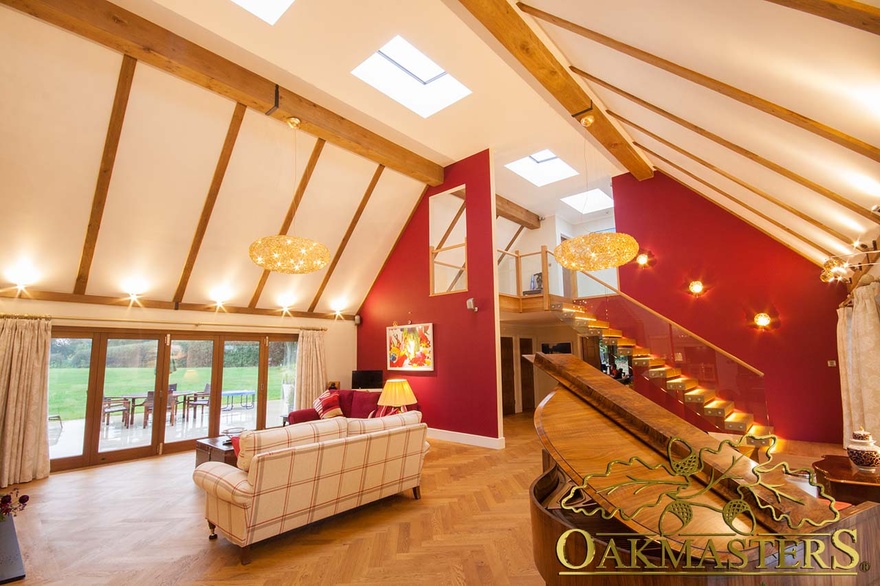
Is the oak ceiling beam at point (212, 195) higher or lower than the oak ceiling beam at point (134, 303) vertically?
higher

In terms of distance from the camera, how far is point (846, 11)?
1.71 metres

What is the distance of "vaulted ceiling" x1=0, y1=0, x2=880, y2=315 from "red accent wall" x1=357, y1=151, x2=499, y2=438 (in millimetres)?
629

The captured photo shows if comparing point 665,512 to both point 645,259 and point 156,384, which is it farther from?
point 156,384

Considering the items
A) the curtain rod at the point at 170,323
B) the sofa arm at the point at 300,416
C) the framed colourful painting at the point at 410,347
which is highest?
the curtain rod at the point at 170,323

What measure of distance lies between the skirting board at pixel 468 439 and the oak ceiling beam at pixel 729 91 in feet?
17.4

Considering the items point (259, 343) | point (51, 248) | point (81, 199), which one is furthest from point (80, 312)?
point (259, 343)

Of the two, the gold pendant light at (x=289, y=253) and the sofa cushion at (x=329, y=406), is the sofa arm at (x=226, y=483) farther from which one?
the sofa cushion at (x=329, y=406)

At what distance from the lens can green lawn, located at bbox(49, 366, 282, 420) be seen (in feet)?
19.4

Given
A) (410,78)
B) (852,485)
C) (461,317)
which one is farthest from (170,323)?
(852,485)

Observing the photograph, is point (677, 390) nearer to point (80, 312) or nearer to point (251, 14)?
point (251, 14)

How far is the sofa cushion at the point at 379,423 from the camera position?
3.81 m

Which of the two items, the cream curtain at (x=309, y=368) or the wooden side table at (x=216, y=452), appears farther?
the cream curtain at (x=309, y=368)

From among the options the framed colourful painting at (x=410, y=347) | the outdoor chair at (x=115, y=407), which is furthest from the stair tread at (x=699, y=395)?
the outdoor chair at (x=115, y=407)

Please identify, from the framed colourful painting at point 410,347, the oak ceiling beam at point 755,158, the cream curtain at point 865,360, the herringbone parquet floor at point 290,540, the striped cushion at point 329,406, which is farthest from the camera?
the framed colourful painting at point 410,347
